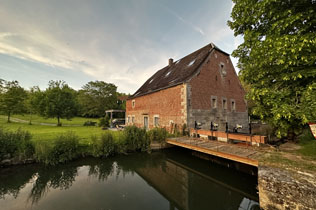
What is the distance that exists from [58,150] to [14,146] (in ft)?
6.51

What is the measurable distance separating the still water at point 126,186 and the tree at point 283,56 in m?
2.86

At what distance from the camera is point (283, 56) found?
382 cm

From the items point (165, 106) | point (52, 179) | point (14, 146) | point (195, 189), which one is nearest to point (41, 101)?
point (14, 146)

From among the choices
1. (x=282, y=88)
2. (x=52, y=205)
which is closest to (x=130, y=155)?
(x=52, y=205)

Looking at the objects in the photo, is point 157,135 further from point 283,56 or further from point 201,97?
point 283,56

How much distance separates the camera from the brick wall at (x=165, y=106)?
10336 mm

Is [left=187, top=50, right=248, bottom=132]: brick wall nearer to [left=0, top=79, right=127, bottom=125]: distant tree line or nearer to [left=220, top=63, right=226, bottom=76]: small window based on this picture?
[left=220, top=63, right=226, bottom=76]: small window

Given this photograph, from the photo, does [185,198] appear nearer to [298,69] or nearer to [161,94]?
[298,69]

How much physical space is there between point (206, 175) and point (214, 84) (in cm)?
859

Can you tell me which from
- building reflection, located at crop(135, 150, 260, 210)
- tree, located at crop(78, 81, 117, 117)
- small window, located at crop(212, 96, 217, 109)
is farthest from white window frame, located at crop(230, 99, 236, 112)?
tree, located at crop(78, 81, 117, 117)

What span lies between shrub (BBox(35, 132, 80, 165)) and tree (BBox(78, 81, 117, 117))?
29291 mm

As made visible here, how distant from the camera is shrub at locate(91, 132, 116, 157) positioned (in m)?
7.64

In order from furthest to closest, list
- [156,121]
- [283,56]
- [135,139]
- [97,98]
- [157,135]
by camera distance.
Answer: [97,98]
[156,121]
[157,135]
[135,139]
[283,56]

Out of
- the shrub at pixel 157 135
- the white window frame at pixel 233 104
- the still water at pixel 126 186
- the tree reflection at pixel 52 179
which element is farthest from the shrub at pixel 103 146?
the white window frame at pixel 233 104
